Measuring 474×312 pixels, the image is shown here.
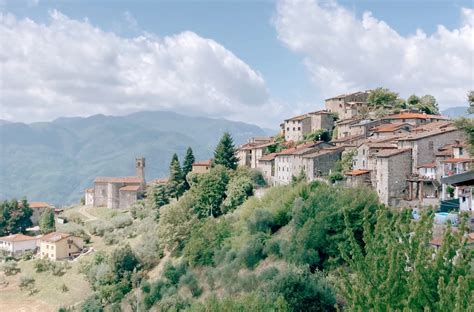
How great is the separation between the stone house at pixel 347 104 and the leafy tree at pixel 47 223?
40234 millimetres

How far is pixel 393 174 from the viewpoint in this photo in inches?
1624

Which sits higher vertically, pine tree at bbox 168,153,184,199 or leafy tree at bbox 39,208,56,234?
pine tree at bbox 168,153,184,199

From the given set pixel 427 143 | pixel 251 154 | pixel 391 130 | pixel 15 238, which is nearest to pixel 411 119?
pixel 391 130

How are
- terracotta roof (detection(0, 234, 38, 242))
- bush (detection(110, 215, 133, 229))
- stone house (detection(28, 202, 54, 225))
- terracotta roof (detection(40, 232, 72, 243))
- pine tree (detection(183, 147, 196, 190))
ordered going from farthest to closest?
stone house (detection(28, 202, 54, 225)), terracotta roof (detection(0, 234, 38, 242)), bush (detection(110, 215, 133, 229)), pine tree (detection(183, 147, 196, 190)), terracotta roof (detection(40, 232, 72, 243))

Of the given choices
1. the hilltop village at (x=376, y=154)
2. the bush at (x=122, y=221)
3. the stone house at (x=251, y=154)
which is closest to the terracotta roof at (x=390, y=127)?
the hilltop village at (x=376, y=154)

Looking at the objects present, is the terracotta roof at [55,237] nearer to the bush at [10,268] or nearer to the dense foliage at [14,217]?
the bush at [10,268]

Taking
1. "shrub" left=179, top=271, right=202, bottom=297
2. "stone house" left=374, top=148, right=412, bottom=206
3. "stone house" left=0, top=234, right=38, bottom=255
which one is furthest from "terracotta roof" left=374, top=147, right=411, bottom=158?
"stone house" left=0, top=234, right=38, bottom=255

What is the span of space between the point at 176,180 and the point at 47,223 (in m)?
22.3

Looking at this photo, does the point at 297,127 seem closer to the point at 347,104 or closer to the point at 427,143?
the point at 347,104

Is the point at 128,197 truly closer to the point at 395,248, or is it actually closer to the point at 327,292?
the point at 327,292

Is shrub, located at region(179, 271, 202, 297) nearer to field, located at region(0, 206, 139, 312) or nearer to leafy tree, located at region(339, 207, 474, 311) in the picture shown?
field, located at region(0, 206, 139, 312)

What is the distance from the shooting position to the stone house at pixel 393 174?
1612 inches

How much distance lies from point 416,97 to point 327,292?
5053 cm

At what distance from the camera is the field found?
4862cm
